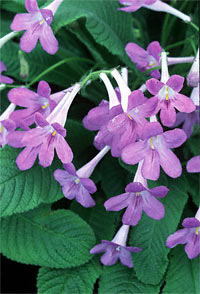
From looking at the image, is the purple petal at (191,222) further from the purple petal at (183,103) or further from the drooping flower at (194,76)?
the drooping flower at (194,76)

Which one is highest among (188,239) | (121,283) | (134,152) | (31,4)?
(31,4)

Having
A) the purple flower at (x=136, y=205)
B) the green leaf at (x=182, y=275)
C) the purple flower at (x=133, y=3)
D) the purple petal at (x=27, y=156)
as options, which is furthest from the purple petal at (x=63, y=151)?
the green leaf at (x=182, y=275)

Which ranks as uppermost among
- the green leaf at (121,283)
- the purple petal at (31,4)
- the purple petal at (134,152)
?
the purple petal at (31,4)

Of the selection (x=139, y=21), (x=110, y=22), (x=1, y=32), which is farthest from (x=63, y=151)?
(x=139, y=21)

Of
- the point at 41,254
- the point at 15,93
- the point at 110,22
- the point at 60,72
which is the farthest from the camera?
the point at 60,72

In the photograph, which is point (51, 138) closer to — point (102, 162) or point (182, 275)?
point (102, 162)

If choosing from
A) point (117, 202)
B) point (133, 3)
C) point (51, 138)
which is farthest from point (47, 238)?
point (133, 3)

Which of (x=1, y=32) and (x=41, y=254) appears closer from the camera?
(x=41, y=254)

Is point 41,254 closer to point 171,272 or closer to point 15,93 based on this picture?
point 171,272
